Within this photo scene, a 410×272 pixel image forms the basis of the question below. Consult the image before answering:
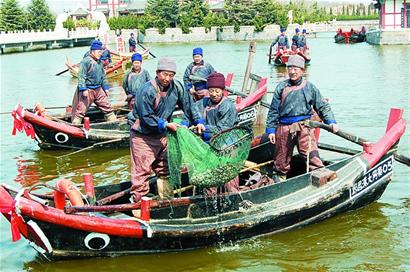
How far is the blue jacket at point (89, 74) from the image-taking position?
44.1 ft

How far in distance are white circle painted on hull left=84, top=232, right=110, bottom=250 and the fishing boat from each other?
6009 millimetres

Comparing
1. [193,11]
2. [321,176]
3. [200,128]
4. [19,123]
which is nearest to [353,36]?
[193,11]

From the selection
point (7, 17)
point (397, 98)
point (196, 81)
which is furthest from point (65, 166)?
point (7, 17)

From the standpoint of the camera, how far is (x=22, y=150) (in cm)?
1461

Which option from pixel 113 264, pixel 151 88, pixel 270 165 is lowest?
pixel 113 264

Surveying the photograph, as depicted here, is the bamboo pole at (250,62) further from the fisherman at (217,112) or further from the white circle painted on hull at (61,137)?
the fisherman at (217,112)

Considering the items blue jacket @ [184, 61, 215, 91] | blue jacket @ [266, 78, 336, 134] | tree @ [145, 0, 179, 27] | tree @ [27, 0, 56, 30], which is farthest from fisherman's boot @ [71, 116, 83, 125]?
tree @ [27, 0, 56, 30]

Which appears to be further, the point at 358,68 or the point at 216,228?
the point at 358,68

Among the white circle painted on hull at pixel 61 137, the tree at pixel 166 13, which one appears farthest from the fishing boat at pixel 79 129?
the tree at pixel 166 13

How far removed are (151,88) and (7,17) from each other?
64.8m

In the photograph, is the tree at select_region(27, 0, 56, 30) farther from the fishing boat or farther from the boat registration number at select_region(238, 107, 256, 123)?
the boat registration number at select_region(238, 107, 256, 123)

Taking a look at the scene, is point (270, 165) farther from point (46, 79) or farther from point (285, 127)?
point (46, 79)

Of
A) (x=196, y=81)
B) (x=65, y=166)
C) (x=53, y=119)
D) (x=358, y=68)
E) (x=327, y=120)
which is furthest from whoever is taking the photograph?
(x=358, y=68)

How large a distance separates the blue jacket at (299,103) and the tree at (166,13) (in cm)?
6342
